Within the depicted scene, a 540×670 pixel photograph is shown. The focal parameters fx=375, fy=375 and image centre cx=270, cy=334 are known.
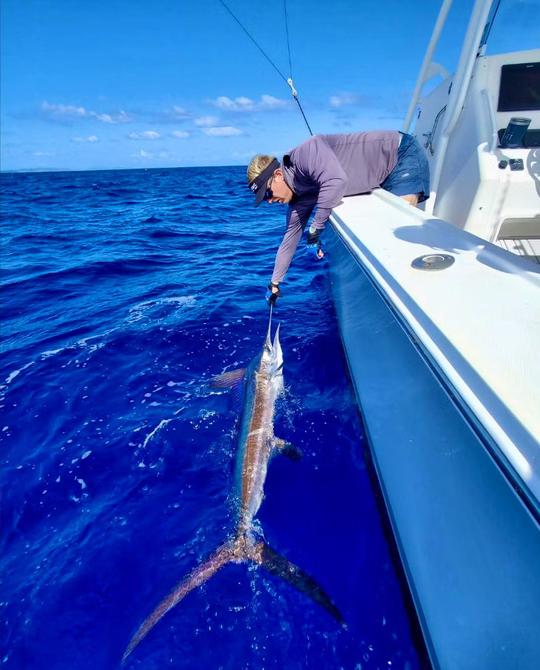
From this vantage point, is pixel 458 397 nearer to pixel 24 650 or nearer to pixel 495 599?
pixel 495 599

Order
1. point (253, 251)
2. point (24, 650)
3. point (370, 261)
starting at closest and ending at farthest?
point (24, 650) → point (370, 261) → point (253, 251)

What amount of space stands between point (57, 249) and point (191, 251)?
3939mm

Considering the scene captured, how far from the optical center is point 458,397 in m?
1.53

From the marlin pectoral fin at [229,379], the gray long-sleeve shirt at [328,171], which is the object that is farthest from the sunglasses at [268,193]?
the marlin pectoral fin at [229,379]

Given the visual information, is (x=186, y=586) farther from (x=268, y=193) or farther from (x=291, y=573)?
(x=268, y=193)

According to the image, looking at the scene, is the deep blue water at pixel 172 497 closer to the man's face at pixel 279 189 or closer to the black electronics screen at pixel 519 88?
the man's face at pixel 279 189

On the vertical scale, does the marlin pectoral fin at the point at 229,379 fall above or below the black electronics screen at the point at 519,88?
below

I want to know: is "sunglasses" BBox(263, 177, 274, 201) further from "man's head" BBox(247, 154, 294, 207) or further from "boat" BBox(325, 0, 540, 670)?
"boat" BBox(325, 0, 540, 670)

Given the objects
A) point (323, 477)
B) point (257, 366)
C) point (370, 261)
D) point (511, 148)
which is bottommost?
point (323, 477)

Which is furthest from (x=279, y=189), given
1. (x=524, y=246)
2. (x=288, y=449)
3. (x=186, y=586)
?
(x=186, y=586)

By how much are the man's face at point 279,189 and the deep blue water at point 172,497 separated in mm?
1825

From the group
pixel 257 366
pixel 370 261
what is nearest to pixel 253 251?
pixel 257 366

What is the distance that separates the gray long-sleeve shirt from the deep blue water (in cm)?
162

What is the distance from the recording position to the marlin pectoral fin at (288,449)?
3117 millimetres
